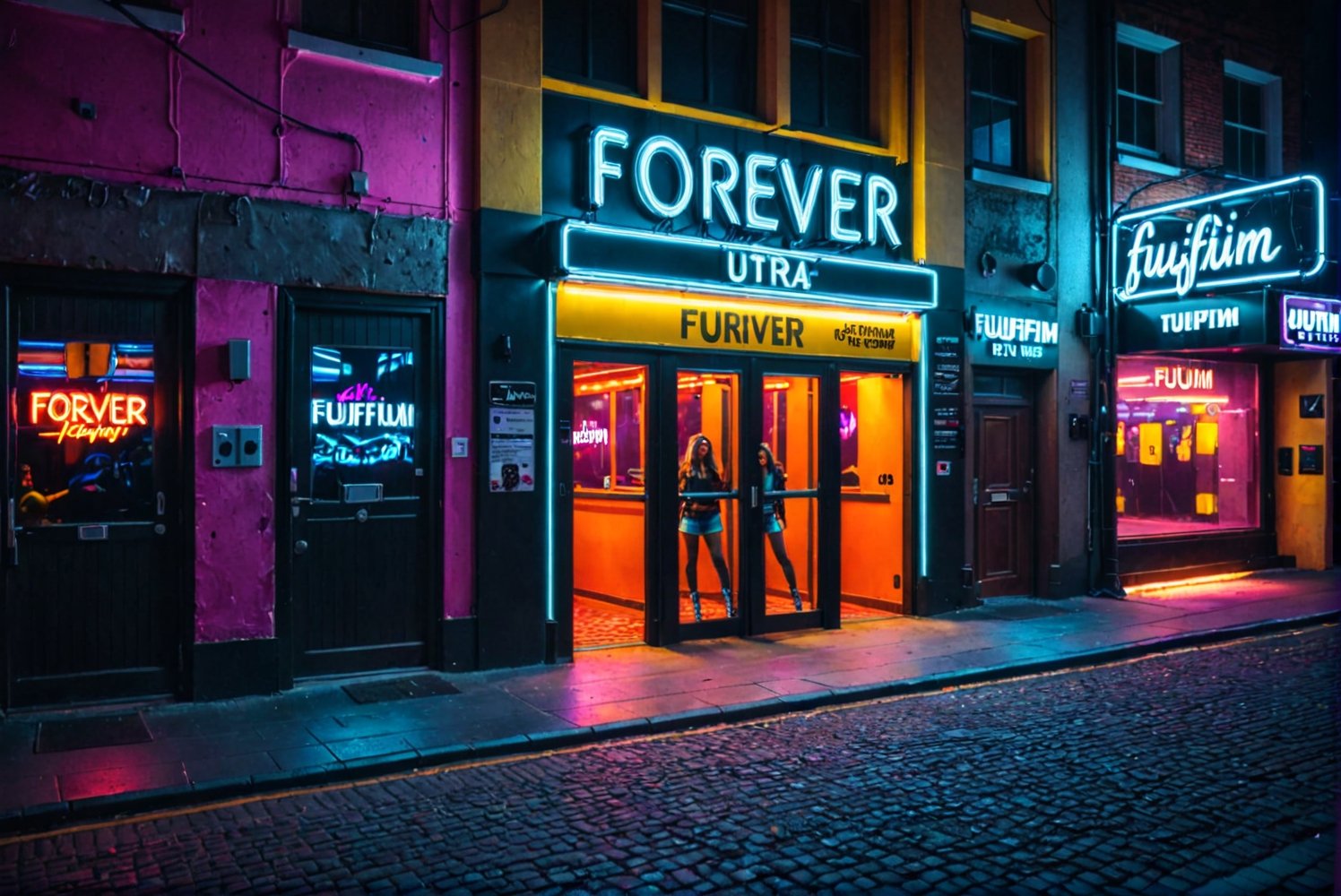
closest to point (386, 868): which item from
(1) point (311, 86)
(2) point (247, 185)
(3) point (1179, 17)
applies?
(2) point (247, 185)

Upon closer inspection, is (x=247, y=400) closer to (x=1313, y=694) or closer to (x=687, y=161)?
(x=687, y=161)

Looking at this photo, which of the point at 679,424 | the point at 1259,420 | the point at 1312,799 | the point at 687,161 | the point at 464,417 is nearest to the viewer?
the point at 1312,799

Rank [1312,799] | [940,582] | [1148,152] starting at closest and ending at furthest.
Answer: [1312,799], [940,582], [1148,152]

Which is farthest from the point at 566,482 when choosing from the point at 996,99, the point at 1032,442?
the point at 996,99

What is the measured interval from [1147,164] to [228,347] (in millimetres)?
11729

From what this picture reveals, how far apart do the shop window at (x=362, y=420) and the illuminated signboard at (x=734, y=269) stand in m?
1.71

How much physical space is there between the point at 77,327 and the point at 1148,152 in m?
12.9

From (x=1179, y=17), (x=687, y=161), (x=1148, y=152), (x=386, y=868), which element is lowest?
(x=386, y=868)

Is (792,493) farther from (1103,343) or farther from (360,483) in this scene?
(1103,343)

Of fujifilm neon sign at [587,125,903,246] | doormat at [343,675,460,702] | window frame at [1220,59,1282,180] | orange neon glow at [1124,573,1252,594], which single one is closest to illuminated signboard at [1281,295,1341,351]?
window frame at [1220,59,1282,180]

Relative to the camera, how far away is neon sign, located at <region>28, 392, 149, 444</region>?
762 centimetres

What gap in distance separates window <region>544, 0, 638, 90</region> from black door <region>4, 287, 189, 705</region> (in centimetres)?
406

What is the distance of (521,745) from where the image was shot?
693 cm

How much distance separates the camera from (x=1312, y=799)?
575cm
